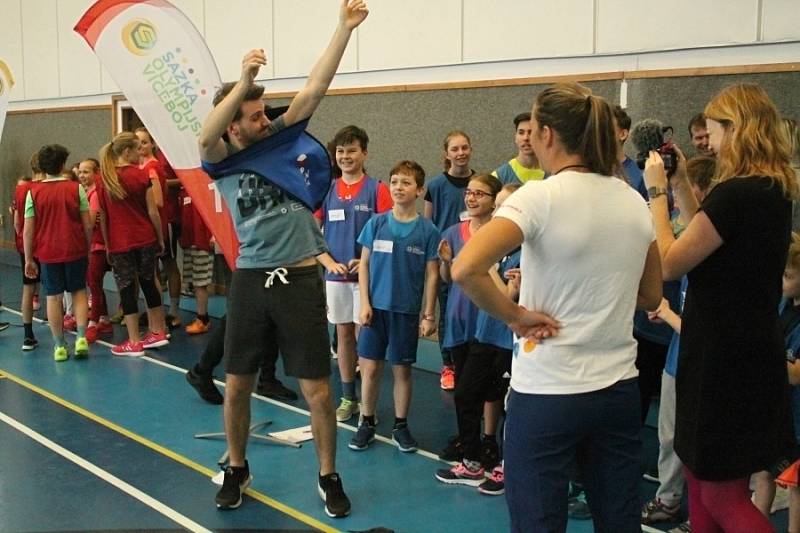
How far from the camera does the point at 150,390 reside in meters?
5.84

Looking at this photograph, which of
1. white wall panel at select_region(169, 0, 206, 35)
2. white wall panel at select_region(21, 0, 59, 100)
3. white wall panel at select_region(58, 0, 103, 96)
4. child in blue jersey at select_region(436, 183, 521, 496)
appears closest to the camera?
child in blue jersey at select_region(436, 183, 521, 496)

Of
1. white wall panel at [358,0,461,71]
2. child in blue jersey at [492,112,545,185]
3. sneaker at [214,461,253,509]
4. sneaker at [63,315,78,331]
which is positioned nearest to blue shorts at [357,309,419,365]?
sneaker at [214,461,253,509]

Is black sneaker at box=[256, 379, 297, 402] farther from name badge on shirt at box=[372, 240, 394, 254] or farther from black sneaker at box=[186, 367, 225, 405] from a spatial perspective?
name badge on shirt at box=[372, 240, 394, 254]

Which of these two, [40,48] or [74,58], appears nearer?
[74,58]

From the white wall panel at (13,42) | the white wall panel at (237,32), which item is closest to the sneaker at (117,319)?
the white wall panel at (237,32)

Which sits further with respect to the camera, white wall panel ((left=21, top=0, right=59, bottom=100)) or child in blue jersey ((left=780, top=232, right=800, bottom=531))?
white wall panel ((left=21, top=0, right=59, bottom=100))

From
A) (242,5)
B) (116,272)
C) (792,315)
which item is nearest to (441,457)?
Result: (792,315)

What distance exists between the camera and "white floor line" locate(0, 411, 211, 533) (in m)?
3.71

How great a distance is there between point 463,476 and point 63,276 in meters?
4.06

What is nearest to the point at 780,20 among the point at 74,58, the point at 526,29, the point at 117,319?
the point at 526,29

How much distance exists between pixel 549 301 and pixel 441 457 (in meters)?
2.61

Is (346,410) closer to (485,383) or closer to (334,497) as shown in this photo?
(485,383)

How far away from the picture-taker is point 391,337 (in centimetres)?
461

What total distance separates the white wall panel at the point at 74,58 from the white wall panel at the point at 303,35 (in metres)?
3.58
